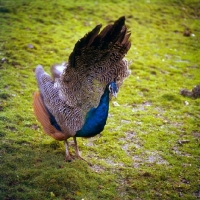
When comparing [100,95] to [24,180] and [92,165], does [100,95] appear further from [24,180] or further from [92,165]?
[24,180]

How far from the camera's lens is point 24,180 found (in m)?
3.95

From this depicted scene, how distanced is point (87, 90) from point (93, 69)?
31cm

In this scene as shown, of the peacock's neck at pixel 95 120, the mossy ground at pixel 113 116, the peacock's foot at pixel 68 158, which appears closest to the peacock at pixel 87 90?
the peacock's neck at pixel 95 120

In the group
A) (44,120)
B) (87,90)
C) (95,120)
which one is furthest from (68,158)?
(87,90)

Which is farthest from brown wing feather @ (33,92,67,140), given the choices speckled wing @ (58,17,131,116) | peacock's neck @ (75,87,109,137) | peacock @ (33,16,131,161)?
speckled wing @ (58,17,131,116)

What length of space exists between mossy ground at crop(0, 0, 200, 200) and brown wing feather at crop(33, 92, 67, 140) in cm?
39

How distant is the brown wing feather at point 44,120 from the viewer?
4.38 meters

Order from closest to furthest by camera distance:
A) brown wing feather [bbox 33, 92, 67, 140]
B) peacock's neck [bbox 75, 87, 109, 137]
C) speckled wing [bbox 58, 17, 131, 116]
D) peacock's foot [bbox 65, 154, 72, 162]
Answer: speckled wing [bbox 58, 17, 131, 116]
peacock's neck [bbox 75, 87, 109, 137]
brown wing feather [bbox 33, 92, 67, 140]
peacock's foot [bbox 65, 154, 72, 162]

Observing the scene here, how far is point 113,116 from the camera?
5949mm

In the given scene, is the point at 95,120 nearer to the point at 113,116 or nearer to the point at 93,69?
the point at 93,69

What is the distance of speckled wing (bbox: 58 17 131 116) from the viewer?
12.9 ft

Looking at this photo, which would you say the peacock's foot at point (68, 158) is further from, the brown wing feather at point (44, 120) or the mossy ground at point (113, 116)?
the brown wing feather at point (44, 120)

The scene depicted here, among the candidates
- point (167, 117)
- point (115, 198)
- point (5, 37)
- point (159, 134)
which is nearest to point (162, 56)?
point (167, 117)

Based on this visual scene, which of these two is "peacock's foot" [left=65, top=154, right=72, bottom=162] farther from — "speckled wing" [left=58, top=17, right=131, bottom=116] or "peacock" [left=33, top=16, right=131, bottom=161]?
"speckled wing" [left=58, top=17, right=131, bottom=116]
